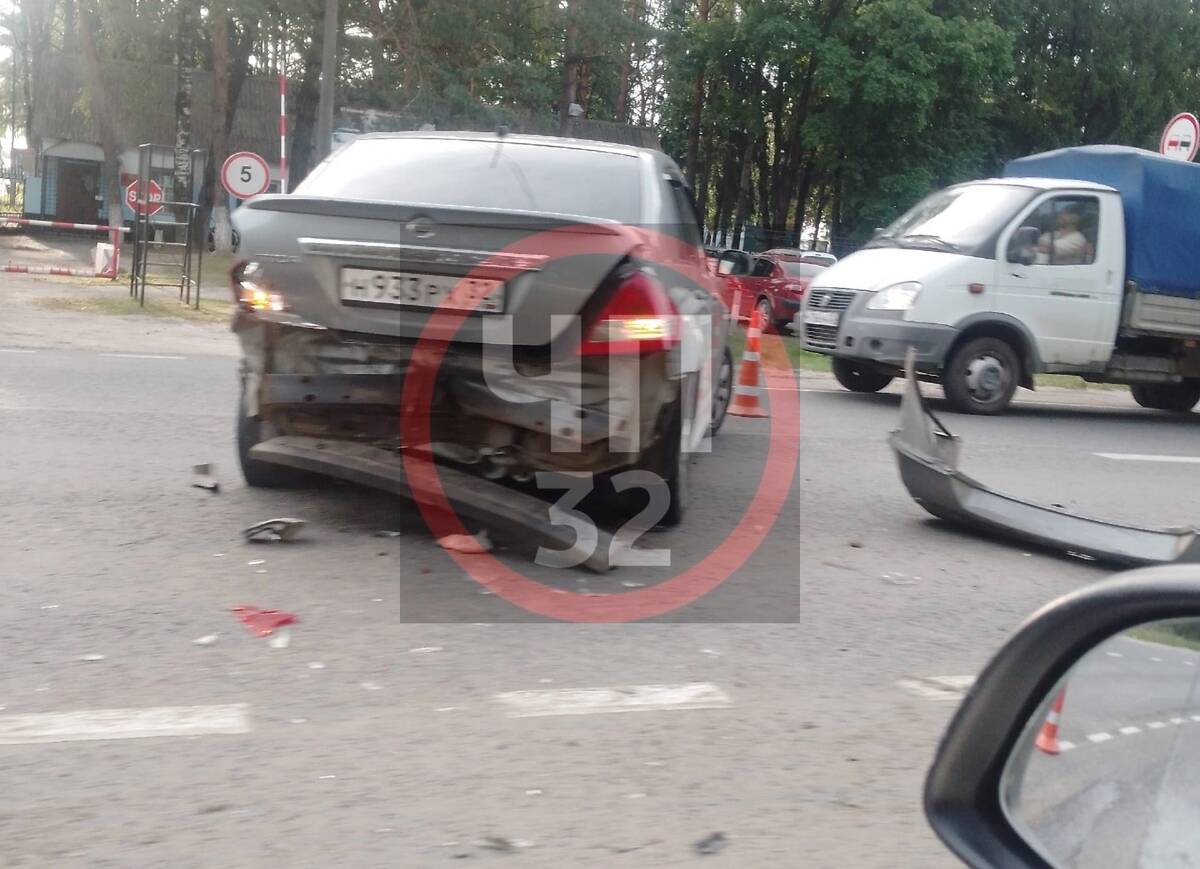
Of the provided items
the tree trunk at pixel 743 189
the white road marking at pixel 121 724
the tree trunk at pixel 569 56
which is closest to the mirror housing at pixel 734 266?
the white road marking at pixel 121 724

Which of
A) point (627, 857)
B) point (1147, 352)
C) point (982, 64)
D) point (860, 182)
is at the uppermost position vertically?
point (982, 64)

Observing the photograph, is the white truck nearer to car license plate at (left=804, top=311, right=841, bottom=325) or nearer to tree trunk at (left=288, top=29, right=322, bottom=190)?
car license plate at (left=804, top=311, right=841, bottom=325)

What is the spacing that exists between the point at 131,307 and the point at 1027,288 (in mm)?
10965

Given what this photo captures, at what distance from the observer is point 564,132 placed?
110 feet

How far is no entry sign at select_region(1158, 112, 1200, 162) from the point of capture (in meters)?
16.4

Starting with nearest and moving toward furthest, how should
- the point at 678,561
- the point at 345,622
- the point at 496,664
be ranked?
the point at 496,664 → the point at 345,622 → the point at 678,561

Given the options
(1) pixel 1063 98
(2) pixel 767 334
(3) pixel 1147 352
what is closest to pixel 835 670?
(3) pixel 1147 352

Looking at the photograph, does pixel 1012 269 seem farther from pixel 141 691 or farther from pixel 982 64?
Result: pixel 982 64

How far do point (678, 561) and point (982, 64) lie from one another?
116ft

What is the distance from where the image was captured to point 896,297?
12.4 metres

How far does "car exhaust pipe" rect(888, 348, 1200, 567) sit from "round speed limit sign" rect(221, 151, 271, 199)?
13207mm

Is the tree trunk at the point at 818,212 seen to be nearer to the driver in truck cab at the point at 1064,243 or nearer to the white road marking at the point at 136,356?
the driver in truck cab at the point at 1064,243

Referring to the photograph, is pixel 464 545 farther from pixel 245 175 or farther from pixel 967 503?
pixel 245 175

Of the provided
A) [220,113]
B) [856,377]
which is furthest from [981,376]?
[220,113]
